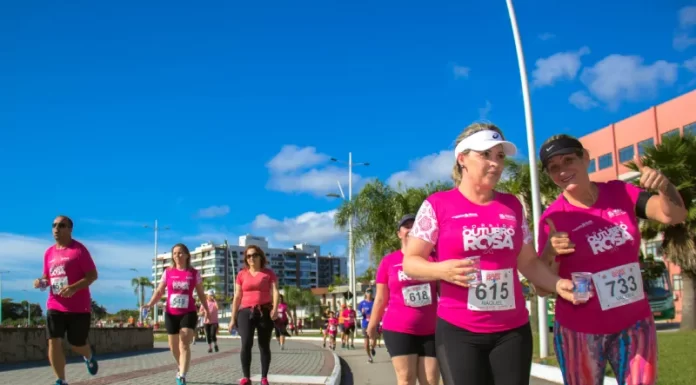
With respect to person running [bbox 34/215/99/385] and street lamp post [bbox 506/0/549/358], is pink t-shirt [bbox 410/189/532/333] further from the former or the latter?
street lamp post [bbox 506/0/549/358]

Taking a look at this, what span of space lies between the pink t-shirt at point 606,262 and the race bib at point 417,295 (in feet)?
7.84

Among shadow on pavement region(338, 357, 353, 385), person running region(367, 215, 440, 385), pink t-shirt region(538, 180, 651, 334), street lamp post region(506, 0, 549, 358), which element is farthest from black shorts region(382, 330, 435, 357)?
street lamp post region(506, 0, 549, 358)

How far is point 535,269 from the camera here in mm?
4066

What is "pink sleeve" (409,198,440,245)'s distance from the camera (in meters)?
3.88

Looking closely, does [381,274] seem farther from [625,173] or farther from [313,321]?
[313,321]

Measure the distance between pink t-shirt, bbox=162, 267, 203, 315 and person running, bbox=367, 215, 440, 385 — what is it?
12.2 ft

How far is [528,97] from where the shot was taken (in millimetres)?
15578

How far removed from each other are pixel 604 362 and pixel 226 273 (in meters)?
198

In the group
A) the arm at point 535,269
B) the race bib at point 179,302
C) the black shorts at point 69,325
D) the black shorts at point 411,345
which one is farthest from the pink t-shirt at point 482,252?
the race bib at point 179,302

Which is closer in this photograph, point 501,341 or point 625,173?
point 501,341

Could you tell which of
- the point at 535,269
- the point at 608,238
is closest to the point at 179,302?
the point at 535,269

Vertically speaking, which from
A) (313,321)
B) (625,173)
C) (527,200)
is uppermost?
(625,173)

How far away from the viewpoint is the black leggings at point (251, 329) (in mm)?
9172

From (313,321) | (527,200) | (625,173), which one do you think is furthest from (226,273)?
(527,200)
